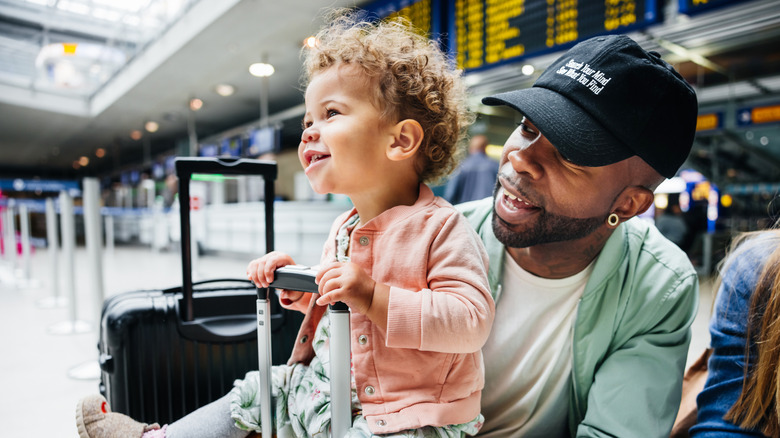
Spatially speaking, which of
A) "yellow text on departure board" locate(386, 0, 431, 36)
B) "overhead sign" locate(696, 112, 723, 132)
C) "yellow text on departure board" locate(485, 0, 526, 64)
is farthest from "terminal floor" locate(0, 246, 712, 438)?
"overhead sign" locate(696, 112, 723, 132)

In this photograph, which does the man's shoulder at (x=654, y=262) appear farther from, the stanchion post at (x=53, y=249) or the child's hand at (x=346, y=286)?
the stanchion post at (x=53, y=249)

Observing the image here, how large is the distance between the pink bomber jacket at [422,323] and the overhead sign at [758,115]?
799 cm

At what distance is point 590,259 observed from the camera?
1.03 meters

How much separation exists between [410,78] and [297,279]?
454 mm

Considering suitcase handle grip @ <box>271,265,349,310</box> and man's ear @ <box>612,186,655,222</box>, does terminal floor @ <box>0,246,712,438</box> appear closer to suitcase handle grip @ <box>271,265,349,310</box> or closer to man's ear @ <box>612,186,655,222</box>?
suitcase handle grip @ <box>271,265,349,310</box>

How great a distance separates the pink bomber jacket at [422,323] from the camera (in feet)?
2.43

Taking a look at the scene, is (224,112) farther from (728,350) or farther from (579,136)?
(728,350)

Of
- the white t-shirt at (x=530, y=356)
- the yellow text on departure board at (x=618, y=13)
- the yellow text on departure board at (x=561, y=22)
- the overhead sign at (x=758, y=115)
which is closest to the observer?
the white t-shirt at (x=530, y=356)

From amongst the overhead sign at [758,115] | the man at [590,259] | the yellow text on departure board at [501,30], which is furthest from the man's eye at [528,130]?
the overhead sign at [758,115]

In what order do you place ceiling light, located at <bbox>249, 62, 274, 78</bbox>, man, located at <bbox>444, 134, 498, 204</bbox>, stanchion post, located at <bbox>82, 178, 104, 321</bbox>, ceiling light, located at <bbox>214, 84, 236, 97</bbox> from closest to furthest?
1. stanchion post, located at <bbox>82, 178, 104, 321</bbox>
2. man, located at <bbox>444, 134, 498, 204</bbox>
3. ceiling light, located at <bbox>249, 62, 274, 78</bbox>
4. ceiling light, located at <bbox>214, 84, 236, 97</bbox>

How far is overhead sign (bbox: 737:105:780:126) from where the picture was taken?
21.6 feet

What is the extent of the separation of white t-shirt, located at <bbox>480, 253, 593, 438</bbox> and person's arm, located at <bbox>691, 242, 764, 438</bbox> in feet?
0.86

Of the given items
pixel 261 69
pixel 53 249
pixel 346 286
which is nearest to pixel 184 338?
pixel 346 286

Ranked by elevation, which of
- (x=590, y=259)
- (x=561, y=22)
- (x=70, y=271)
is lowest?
(x=70, y=271)
